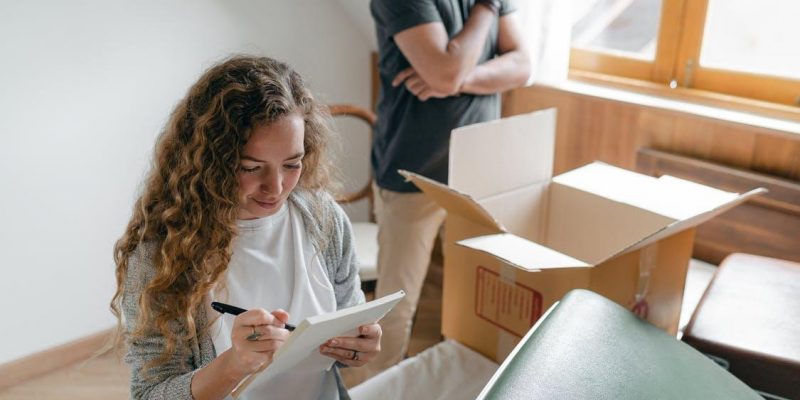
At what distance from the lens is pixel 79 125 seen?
88.1 inches

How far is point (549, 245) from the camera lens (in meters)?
1.76

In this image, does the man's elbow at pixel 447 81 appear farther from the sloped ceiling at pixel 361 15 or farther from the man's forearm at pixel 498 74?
the sloped ceiling at pixel 361 15

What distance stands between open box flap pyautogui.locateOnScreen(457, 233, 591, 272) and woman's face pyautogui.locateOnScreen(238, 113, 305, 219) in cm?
31

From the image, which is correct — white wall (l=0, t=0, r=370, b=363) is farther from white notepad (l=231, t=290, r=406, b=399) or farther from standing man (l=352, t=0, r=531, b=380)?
white notepad (l=231, t=290, r=406, b=399)

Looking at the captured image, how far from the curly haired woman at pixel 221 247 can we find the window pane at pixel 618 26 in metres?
1.50

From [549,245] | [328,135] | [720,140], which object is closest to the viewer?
[328,135]

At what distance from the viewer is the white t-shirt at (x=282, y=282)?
1.18 metres

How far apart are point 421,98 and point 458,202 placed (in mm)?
611

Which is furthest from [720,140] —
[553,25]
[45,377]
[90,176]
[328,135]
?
[45,377]

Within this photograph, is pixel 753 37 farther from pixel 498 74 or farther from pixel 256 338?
pixel 256 338

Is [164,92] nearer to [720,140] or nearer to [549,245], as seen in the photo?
[549,245]

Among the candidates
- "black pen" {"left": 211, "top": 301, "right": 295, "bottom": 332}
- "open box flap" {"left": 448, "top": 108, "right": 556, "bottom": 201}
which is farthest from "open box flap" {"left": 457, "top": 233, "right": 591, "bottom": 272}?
"black pen" {"left": 211, "top": 301, "right": 295, "bottom": 332}

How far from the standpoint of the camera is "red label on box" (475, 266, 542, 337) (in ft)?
4.31

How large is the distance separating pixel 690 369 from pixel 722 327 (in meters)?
0.48
